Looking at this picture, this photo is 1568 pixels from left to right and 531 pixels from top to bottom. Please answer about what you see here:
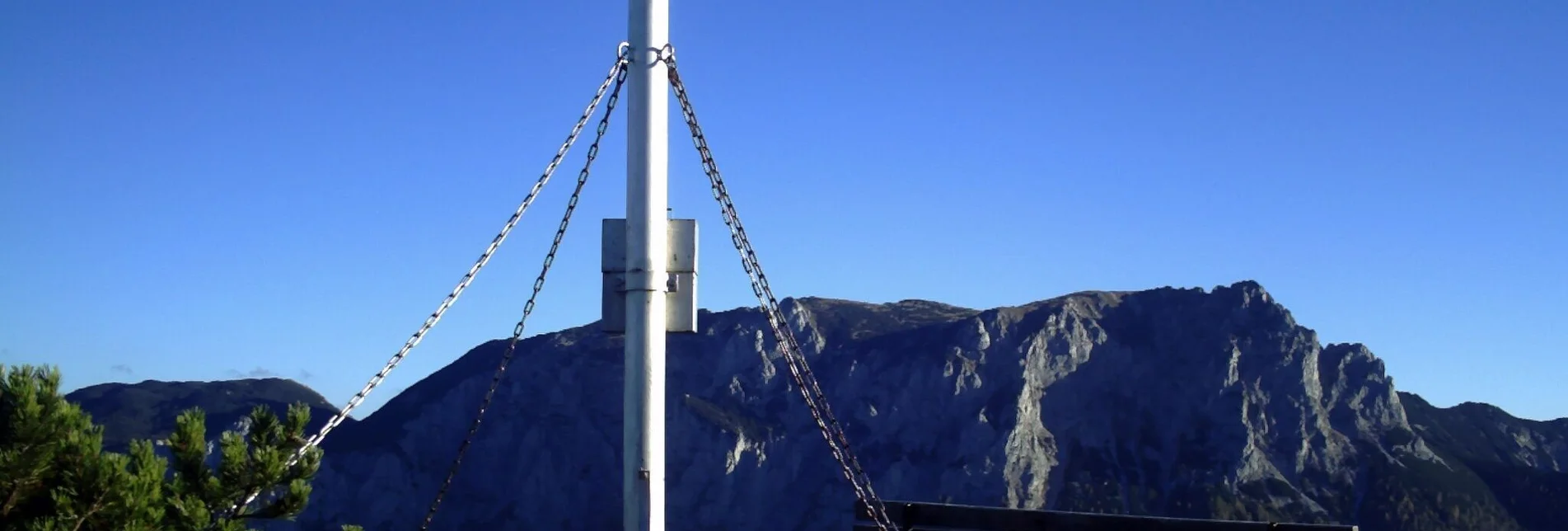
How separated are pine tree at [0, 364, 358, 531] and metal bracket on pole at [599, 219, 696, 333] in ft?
10.6

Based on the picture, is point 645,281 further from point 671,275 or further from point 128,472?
point 128,472

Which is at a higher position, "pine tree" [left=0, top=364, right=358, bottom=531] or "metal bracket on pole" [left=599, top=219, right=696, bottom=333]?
"metal bracket on pole" [left=599, top=219, right=696, bottom=333]

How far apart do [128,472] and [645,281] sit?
4.61 metres

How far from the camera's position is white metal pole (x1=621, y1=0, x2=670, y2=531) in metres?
10.7

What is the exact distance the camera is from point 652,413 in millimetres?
10781

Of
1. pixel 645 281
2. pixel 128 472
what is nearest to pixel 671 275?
pixel 645 281

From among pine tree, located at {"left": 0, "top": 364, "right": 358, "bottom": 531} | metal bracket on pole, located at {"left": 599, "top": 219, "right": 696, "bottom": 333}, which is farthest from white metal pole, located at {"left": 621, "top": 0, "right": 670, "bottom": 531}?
pine tree, located at {"left": 0, "top": 364, "right": 358, "bottom": 531}

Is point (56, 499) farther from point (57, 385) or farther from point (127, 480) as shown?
point (57, 385)

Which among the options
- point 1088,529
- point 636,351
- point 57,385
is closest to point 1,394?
point 57,385

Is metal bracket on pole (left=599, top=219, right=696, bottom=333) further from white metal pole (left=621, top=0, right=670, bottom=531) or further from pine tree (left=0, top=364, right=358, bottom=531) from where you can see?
pine tree (left=0, top=364, right=358, bottom=531)

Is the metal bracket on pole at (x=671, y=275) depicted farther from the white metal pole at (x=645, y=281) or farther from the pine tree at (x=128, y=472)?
the pine tree at (x=128, y=472)

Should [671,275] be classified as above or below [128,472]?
above

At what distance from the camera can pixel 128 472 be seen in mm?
12172

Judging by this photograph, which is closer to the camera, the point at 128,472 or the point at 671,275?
the point at 671,275
